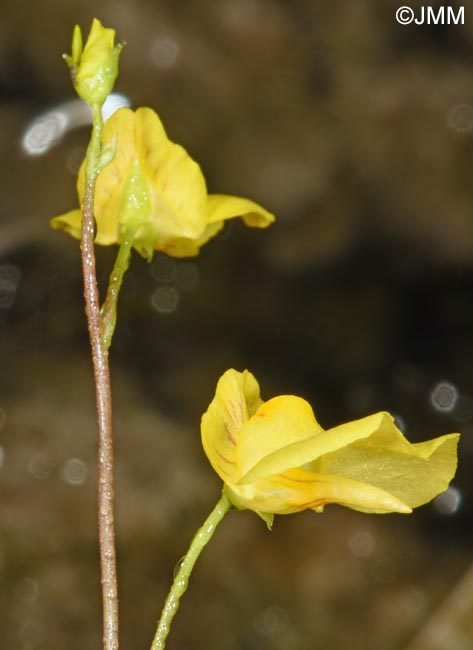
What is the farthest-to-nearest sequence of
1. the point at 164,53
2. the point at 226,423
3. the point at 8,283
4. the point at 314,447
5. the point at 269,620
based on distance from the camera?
1. the point at 164,53
2. the point at 8,283
3. the point at 269,620
4. the point at 226,423
5. the point at 314,447

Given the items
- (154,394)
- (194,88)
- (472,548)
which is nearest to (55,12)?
(194,88)

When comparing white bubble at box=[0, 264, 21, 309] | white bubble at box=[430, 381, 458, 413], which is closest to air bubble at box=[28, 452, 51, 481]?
white bubble at box=[0, 264, 21, 309]

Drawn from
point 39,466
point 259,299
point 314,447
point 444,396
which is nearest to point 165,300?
point 259,299

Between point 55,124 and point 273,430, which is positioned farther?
point 55,124

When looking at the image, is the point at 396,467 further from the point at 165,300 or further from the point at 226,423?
the point at 165,300

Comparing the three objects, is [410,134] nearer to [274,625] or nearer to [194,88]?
[194,88]

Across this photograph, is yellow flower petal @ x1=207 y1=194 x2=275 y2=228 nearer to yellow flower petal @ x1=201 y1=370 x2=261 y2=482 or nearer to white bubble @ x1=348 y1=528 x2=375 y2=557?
yellow flower petal @ x1=201 y1=370 x2=261 y2=482

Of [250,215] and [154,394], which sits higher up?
[250,215]
